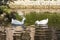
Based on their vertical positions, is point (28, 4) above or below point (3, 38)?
above

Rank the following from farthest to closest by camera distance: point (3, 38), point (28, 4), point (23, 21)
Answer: point (28, 4)
point (23, 21)
point (3, 38)

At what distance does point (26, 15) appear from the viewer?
8969mm

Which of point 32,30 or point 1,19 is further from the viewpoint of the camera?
point 1,19

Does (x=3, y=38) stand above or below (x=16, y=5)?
below

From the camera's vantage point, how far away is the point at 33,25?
843cm

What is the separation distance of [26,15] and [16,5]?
50 centimetres

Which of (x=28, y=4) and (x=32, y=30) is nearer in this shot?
(x=32, y=30)

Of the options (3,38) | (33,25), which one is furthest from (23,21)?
(3,38)

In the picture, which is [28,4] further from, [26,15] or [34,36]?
[34,36]

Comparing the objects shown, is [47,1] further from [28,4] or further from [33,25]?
[33,25]

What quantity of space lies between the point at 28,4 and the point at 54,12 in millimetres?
836

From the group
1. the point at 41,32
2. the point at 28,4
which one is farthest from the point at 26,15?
the point at 41,32

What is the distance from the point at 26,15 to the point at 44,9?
2.17 ft

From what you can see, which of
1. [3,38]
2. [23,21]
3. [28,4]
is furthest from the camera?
[28,4]
